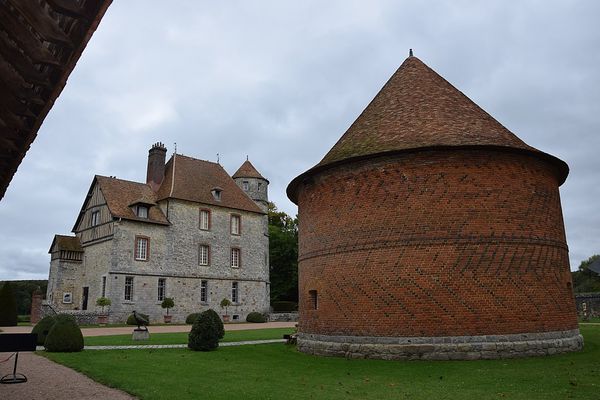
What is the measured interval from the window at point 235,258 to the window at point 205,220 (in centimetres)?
287

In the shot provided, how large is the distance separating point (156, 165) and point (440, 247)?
27.5 m

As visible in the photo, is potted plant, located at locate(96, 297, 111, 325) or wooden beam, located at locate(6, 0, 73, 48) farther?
potted plant, located at locate(96, 297, 111, 325)

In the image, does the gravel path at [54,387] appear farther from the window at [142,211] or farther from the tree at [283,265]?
the tree at [283,265]

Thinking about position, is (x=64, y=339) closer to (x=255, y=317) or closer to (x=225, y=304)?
(x=225, y=304)

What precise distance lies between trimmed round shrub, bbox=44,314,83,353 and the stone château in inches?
585

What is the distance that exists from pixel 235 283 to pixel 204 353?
21.4 metres

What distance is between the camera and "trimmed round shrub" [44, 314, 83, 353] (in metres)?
13.9

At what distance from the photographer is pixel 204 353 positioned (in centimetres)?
1400

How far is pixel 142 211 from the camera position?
31.4 metres

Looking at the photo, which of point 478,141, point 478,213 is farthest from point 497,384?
point 478,141

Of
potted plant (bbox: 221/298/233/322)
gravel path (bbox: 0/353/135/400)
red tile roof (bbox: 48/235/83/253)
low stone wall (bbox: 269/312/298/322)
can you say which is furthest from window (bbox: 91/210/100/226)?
gravel path (bbox: 0/353/135/400)

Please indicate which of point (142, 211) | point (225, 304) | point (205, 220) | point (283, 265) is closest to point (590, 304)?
point (283, 265)

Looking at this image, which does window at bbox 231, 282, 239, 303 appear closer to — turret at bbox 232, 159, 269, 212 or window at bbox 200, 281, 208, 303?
window at bbox 200, 281, 208, 303

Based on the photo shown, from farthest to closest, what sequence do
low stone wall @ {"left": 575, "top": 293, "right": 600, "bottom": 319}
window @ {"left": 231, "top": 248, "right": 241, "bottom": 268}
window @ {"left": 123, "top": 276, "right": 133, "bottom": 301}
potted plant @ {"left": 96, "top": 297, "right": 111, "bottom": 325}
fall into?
low stone wall @ {"left": 575, "top": 293, "right": 600, "bottom": 319} < window @ {"left": 231, "top": 248, "right": 241, "bottom": 268} < window @ {"left": 123, "top": 276, "right": 133, "bottom": 301} < potted plant @ {"left": 96, "top": 297, "right": 111, "bottom": 325}
